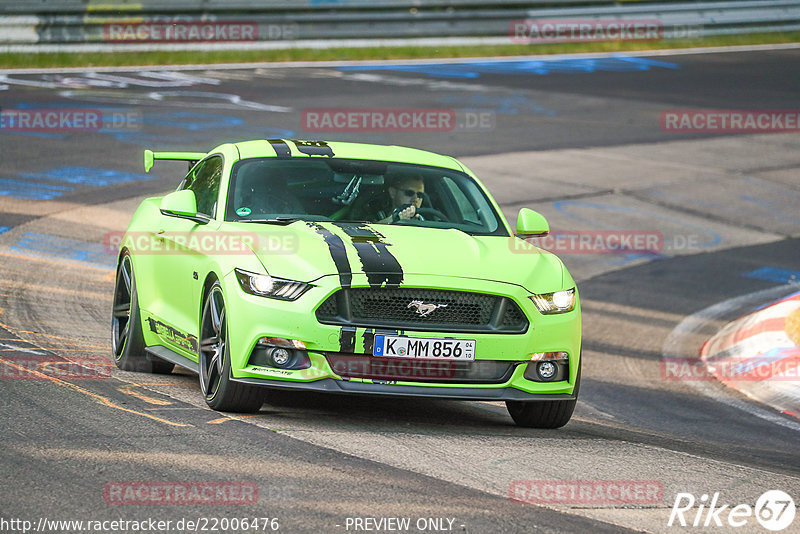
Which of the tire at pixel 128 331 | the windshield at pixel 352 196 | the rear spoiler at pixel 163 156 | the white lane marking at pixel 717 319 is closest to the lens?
the windshield at pixel 352 196

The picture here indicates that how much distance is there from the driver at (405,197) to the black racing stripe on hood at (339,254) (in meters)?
0.67

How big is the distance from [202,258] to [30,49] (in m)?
17.5

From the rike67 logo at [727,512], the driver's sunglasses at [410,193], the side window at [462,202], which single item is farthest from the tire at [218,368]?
the rike67 logo at [727,512]

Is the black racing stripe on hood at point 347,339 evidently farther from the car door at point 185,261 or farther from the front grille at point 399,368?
the car door at point 185,261

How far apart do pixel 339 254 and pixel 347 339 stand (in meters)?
0.51

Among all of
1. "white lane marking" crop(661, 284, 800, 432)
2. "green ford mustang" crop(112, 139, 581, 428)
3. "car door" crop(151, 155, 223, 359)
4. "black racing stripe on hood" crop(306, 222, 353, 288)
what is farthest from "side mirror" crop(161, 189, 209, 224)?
"white lane marking" crop(661, 284, 800, 432)

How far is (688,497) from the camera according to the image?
6.00 meters

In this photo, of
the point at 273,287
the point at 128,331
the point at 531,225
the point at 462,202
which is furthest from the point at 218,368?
the point at 531,225

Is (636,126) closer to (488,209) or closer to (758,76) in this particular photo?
(758,76)

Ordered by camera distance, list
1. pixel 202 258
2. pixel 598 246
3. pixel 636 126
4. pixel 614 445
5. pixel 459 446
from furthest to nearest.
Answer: pixel 636 126, pixel 598 246, pixel 202 258, pixel 614 445, pixel 459 446

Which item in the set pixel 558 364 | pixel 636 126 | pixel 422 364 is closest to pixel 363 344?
pixel 422 364

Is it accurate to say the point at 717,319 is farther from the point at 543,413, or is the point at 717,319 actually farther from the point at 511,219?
the point at 543,413

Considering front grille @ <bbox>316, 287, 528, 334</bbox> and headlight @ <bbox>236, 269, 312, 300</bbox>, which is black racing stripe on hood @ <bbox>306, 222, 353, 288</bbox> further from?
headlight @ <bbox>236, 269, 312, 300</bbox>

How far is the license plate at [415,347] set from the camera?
698cm
